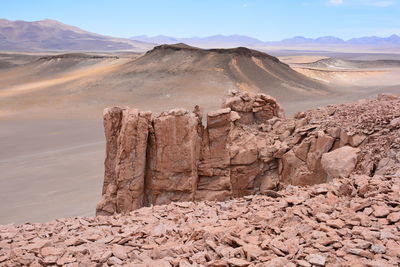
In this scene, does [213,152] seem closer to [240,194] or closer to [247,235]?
[240,194]

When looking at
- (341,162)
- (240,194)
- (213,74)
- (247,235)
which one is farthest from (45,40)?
(247,235)

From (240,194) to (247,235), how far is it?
16.4ft

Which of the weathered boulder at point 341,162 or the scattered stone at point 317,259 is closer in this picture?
the scattered stone at point 317,259

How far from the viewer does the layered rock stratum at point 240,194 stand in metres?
4.57

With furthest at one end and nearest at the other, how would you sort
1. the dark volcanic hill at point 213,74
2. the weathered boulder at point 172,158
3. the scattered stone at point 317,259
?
the dark volcanic hill at point 213,74 < the weathered boulder at point 172,158 < the scattered stone at point 317,259

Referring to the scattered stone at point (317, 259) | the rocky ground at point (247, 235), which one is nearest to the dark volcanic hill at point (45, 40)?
the rocky ground at point (247, 235)

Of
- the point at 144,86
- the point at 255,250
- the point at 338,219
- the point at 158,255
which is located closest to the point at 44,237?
the point at 158,255

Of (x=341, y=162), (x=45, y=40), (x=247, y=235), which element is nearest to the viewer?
(x=247, y=235)

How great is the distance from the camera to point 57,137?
87.6 feet

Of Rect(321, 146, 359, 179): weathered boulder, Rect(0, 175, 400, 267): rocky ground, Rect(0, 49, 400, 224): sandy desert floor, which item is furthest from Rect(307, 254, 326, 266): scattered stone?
Rect(0, 49, 400, 224): sandy desert floor

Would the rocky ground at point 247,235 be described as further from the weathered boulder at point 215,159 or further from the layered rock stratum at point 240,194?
the weathered boulder at point 215,159

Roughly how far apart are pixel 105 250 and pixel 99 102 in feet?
110

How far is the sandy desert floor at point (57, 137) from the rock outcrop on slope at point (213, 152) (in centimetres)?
408

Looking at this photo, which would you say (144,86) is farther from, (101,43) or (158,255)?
(101,43)
